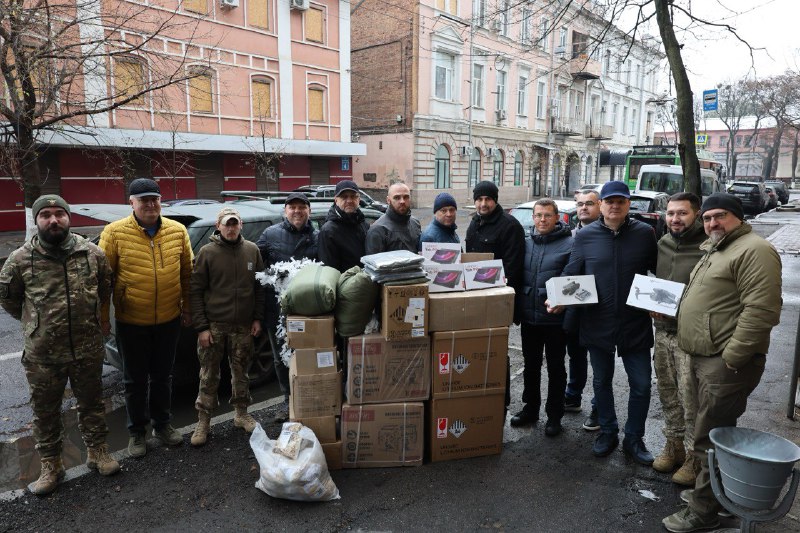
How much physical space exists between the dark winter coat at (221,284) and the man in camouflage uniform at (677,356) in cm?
302

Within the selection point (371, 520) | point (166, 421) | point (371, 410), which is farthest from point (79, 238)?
point (371, 520)

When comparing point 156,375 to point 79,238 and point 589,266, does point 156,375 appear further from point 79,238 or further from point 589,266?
point 589,266

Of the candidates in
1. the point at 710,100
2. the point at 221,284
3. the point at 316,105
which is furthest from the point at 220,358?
the point at 316,105

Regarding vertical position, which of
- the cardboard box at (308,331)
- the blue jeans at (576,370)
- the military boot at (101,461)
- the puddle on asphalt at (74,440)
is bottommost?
the puddle on asphalt at (74,440)

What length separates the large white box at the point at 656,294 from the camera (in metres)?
3.47

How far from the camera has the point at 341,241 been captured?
4.52 meters

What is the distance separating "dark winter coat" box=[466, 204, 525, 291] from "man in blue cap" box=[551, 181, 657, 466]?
0.47 meters

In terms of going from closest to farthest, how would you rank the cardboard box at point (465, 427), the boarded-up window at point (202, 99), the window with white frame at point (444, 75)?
the cardboard box at point (465, 427) < the boarded-up window at point (202, 99) < the window with white frame at point (444, 75)

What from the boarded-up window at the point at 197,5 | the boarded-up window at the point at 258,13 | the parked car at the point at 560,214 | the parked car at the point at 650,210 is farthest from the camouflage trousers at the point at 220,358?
the boarded-up window at the point at 258,13

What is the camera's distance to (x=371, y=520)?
3.24 meters

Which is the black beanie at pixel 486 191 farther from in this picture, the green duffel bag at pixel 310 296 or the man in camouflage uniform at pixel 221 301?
the man in camouflage uniform at pixel 221 301

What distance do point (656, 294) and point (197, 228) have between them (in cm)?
381

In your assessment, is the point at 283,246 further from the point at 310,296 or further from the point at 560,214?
the point at 560,214

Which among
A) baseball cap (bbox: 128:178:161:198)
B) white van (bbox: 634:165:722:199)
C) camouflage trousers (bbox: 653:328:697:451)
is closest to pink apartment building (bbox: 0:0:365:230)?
white van (bbox: 634:165:722:199)
